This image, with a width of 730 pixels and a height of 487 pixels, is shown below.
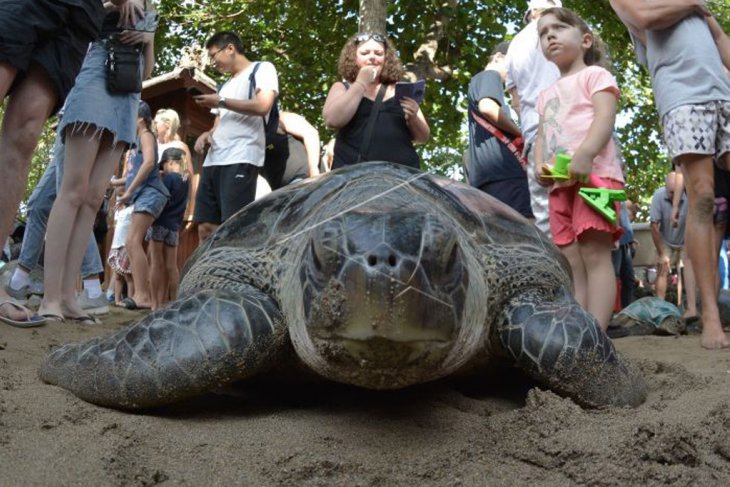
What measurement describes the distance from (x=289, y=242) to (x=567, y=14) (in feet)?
7.93

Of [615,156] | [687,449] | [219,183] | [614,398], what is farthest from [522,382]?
[219,183]

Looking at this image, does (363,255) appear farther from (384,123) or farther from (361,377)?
(384,123)

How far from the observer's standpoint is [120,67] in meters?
3.86

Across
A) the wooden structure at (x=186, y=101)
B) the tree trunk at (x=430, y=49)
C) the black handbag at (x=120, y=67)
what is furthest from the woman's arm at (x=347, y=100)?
the tree trunk at (x=430, y=49)

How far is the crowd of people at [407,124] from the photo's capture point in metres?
3.32

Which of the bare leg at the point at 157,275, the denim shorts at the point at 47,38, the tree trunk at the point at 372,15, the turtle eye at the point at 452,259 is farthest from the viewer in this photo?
the tree trunk at the point at 372,15

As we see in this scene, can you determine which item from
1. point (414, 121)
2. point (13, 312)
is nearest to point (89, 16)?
point (13, 312)

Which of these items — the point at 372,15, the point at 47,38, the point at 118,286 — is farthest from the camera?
the point at 372,15

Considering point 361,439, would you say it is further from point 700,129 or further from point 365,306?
point 700,129

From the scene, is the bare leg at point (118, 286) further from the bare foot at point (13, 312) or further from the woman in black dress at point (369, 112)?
the bare foot at point (13, 312)

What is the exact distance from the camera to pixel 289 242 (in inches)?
87.1

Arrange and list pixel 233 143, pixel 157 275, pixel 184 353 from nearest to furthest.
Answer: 1. pixel 184 353
2. pixel 233 143
3. pixel 157 275

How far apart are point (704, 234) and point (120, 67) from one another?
298cm

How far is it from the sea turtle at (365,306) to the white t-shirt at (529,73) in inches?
69.9
